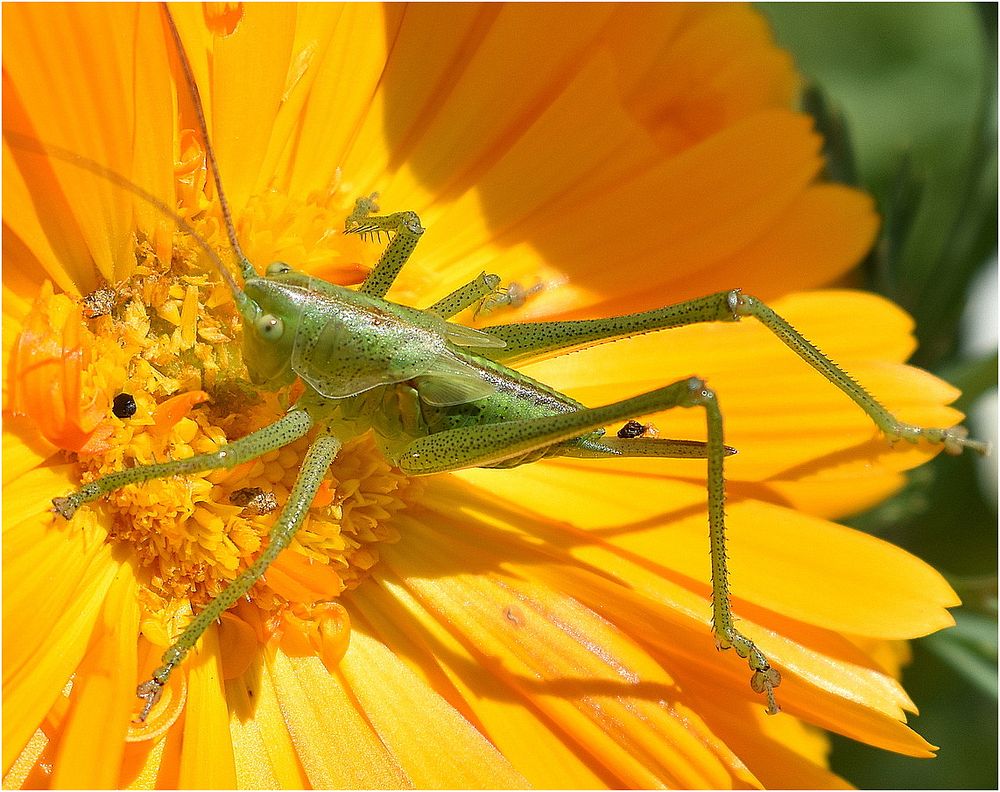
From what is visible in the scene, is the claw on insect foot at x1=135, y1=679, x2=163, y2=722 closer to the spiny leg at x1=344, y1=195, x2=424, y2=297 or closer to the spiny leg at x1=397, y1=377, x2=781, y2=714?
the spiny leg at x1=397, y1=377, x2=781, y2=714

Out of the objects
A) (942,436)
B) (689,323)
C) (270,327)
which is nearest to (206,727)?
(270,327)

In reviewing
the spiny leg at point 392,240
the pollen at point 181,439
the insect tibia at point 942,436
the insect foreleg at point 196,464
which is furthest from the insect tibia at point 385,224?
the insect tibia at point 942,436

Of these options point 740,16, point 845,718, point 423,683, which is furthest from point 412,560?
point 740,16

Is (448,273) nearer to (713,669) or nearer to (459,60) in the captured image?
(459,60)

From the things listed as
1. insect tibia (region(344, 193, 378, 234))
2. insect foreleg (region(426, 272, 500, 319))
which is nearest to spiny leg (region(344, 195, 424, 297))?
insect tibia (region(344, 193, 378, 234))

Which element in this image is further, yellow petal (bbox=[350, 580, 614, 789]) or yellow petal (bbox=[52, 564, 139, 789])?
yellow petal (bbox=[350, 580, 614, 789])

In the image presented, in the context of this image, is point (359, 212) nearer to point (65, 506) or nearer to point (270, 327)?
point (270, 327)
